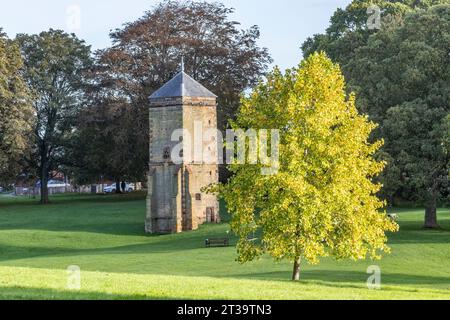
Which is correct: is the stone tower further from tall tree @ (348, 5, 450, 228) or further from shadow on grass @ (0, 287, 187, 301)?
shadow on grass @ (0, 287, 187, 301)

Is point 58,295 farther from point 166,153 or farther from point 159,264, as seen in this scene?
point 166,153

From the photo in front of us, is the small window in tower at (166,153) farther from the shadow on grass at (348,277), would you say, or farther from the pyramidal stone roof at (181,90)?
the shadow on grass at (348,277)

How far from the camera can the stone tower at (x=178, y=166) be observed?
6812 cm

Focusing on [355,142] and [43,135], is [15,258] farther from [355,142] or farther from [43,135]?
[43,135]

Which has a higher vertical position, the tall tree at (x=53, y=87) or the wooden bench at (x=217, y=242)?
the tall tree at (x=53, y=87)

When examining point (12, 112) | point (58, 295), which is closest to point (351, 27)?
point (12, 112)

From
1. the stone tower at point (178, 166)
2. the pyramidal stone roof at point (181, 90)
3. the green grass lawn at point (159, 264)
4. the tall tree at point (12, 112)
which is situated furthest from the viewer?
the tall tree at point (12, 112)

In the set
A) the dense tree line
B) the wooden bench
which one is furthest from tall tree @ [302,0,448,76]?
the wooden bench

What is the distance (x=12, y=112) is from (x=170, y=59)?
1699 centimetres

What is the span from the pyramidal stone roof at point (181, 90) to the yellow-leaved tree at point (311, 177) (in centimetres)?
3360

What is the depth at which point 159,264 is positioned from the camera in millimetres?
45469

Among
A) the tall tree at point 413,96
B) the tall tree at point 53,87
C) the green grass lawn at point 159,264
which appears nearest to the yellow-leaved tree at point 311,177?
the green grass lawn at point 159,264

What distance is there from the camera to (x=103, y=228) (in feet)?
224

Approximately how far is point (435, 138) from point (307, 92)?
74.5 feet
